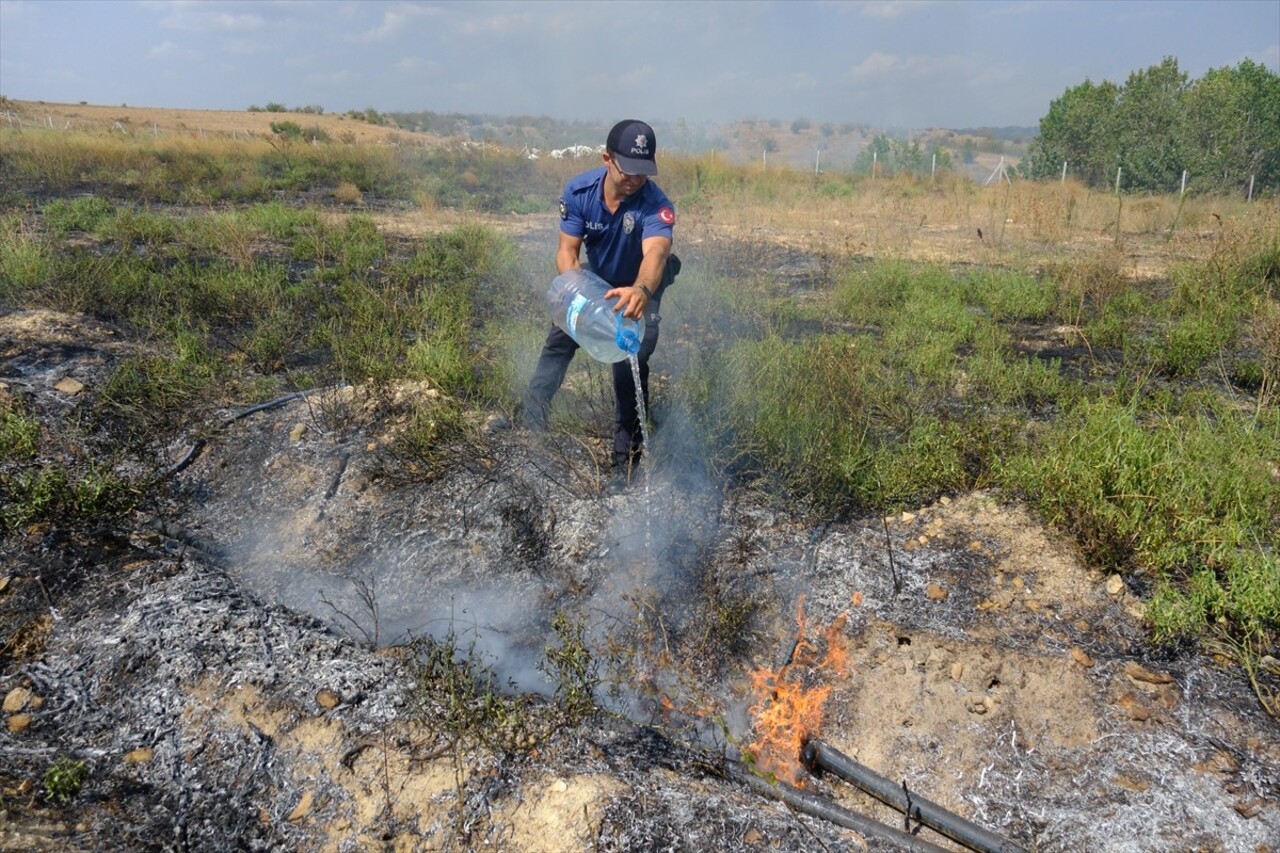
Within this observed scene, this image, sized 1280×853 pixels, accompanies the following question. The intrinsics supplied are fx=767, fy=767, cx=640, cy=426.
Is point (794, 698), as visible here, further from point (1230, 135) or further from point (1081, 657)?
point (1230, 135)

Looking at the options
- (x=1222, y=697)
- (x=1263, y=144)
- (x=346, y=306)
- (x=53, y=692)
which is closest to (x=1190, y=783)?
(x=1222, y=697)

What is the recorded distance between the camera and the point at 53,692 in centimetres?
267

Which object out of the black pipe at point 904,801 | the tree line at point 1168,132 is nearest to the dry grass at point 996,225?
the tree line at point 1168,132

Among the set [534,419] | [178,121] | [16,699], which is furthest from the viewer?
[178,121]

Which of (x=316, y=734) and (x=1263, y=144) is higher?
(x=1263, y=144)

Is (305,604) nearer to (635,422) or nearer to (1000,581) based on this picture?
(635,422)

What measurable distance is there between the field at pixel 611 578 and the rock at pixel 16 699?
10 centimetres

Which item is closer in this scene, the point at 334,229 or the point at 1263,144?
the point at 334,229

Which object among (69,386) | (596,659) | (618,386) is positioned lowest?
(596,659)

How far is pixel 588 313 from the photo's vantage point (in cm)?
353

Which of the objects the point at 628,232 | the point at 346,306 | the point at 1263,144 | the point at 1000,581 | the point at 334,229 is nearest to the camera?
the point at 1000,581

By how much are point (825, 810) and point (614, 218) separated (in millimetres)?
2600

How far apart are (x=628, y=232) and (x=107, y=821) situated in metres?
2.87

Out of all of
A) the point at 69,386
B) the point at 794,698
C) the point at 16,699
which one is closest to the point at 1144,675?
the point at 794,698
